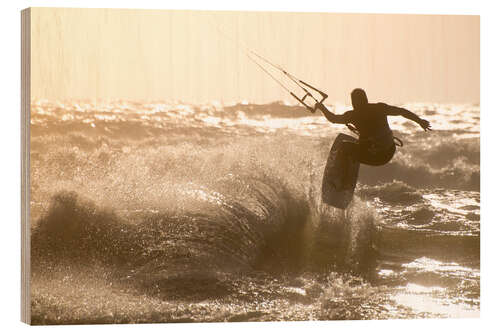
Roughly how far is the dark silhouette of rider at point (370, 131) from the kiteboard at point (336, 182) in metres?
0.07

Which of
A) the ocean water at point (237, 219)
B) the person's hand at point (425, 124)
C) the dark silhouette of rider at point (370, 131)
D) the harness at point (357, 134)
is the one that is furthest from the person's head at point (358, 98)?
the person's hand at point (425, 124)

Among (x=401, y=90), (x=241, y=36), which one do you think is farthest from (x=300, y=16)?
(x=401, y=90)

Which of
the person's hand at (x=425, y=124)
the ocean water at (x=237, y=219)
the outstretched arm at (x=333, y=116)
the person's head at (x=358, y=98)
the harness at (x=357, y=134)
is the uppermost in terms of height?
the person's head at (x=358, y=98)

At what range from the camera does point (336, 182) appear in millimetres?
7266

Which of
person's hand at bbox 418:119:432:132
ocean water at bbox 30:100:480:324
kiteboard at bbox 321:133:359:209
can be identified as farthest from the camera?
person's hand at bbox 418:119:432:132

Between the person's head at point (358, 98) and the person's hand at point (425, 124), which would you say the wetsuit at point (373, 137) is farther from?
the person's hand at point (425, 124)

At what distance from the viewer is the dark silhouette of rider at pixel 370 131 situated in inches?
287

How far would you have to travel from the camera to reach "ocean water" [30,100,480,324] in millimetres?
6879

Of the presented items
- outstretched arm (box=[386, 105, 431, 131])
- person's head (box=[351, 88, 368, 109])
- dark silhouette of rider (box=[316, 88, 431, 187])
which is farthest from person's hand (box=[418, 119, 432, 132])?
person's head (box=[351, 88, 368, 109])

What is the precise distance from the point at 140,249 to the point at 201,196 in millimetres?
553

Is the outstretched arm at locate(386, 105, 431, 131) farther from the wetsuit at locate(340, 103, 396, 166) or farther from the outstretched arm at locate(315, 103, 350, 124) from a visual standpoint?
the outstretched arm at locate(315, 103, 350, 124)

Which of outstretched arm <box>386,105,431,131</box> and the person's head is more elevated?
the person's head

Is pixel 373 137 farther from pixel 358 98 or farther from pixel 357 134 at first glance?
pixel 358 98

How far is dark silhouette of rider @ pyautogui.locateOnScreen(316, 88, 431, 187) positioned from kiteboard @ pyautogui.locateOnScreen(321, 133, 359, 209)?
7 cm
